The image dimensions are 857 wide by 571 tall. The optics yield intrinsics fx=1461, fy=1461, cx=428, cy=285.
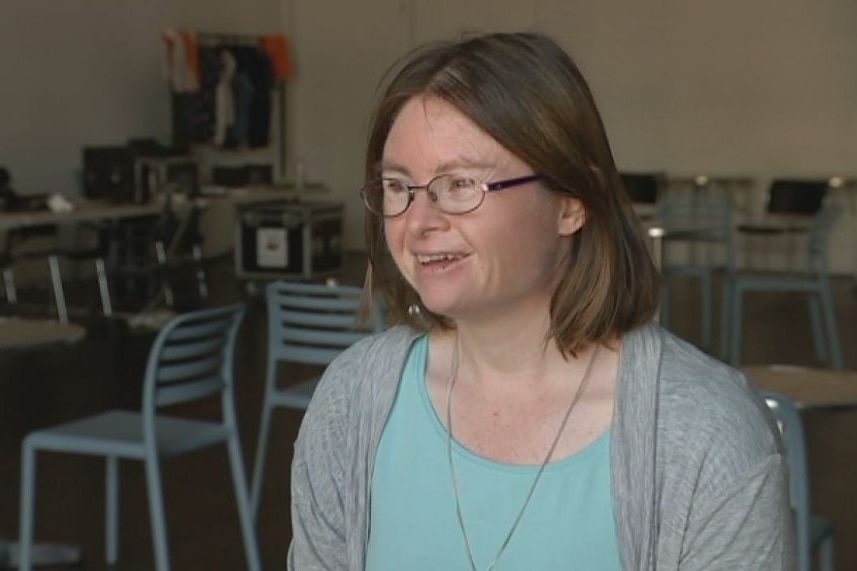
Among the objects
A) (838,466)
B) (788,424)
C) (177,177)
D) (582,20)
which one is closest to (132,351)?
(177,177)

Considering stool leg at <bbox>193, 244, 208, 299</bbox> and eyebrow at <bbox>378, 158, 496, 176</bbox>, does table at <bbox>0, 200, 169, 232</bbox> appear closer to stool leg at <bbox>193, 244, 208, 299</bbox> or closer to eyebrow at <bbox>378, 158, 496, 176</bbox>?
stool leg at <bbox>193, 244, 208, 299</bbox>

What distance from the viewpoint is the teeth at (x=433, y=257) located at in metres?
1.41

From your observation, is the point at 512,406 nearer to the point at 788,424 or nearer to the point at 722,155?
the point at 788,424

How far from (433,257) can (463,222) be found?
0.05 meters

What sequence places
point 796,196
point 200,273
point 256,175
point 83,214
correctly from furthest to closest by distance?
1. point 256,175
2. point 796,196
3. point 200,273
4. point 83,214

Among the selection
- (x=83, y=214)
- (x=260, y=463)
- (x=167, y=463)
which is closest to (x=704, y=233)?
(x=83, y=214)

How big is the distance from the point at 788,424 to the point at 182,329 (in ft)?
5.64

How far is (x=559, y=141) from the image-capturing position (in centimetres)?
140

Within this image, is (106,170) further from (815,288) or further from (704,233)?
(815,288)

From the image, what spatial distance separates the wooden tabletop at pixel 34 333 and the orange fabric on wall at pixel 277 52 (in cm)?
954

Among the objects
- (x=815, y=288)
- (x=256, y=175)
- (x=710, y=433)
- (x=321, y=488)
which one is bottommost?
(x=815, y=288)

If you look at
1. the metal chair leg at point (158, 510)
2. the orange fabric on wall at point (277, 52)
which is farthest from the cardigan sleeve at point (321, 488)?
the orange fabric on wall at point (277, 52)

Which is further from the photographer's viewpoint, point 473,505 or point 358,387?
point 358,387

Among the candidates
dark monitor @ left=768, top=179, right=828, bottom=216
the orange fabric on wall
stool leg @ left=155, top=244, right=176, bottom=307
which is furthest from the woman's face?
the orange fabric on wall
